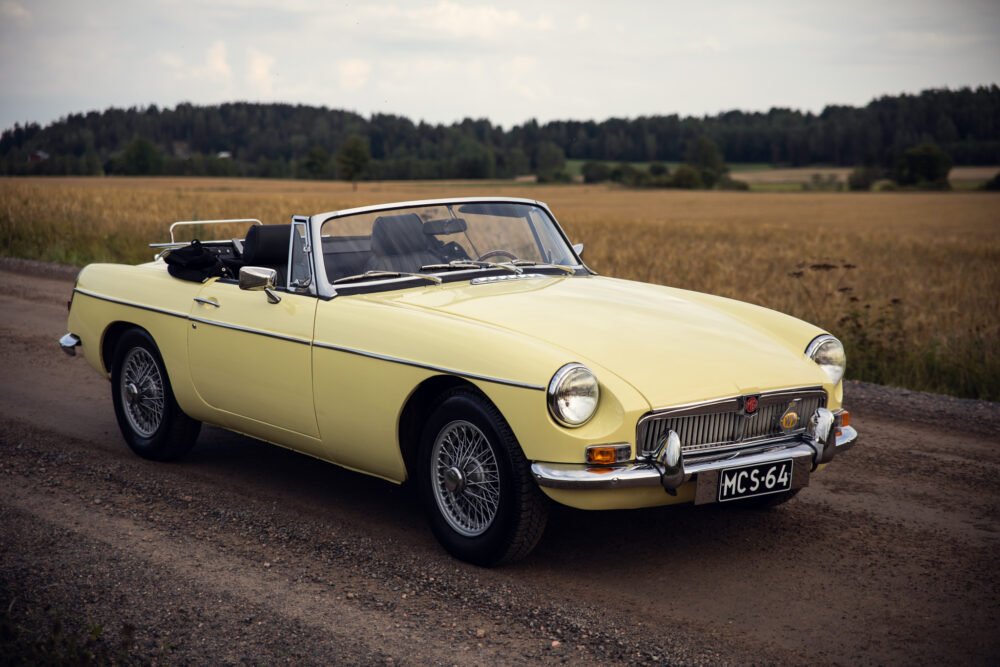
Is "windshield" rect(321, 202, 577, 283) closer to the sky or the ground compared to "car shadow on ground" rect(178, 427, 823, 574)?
closer to the sky

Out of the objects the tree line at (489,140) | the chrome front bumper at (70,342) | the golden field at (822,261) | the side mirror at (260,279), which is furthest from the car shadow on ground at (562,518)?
the tree line at (489,140)

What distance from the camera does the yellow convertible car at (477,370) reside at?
161 inches

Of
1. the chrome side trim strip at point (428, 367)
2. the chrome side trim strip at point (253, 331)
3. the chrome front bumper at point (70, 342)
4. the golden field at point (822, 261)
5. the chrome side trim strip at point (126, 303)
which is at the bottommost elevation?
the golden field at point (822, 261)

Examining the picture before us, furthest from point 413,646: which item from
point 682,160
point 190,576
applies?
point 682,160

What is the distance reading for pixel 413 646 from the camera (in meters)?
3.64

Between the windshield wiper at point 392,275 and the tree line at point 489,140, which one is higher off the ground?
the tree line at point 489,140

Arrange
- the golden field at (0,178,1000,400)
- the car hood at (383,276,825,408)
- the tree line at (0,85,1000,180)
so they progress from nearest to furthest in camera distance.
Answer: the car hood at (383,276,825,408)
the golden field at (0,178,1000,400)
the tree line at (0,85,1000,180)

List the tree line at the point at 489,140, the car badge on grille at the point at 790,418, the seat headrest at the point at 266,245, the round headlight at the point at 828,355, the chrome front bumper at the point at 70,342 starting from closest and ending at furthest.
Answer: the car badge on grille at the point at 790,418 → the round headlight at the point at 828,355 → the seat headrest at the point at 266,245 → the chrome front bumper at the point at 70,342 → the tree line at the point at 489,140

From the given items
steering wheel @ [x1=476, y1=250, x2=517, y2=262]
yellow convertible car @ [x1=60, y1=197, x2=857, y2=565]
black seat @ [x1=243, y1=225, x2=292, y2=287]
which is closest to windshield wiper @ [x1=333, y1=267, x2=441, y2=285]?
yellow convertible car @ [x1=60, y1=197, x2=857, y2=565]

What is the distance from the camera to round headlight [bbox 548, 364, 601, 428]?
13.2 feet

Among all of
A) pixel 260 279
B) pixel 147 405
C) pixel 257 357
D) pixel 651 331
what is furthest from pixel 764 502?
pixel 147 405

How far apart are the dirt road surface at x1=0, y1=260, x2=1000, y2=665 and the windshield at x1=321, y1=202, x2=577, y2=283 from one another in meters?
1.22

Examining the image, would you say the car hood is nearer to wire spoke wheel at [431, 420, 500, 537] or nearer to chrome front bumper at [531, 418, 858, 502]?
chrome front bumper at [531, 418, 858, 502]

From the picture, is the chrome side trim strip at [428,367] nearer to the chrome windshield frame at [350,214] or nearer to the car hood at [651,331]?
the car hood at [651,331]
